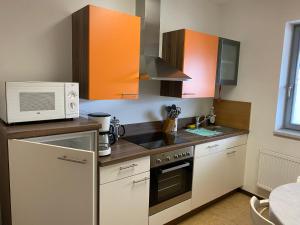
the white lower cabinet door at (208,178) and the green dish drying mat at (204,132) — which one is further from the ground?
the green dish drying mat at (204,132)

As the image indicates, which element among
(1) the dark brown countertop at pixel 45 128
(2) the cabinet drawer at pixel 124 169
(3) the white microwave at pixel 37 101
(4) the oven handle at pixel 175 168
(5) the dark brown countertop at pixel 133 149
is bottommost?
(4) the oven handle at pixel 175 168

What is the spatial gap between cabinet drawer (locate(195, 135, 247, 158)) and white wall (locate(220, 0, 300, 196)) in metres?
0.18

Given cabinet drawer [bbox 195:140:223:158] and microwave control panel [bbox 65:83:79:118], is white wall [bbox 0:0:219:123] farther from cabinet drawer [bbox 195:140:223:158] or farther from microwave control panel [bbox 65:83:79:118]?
cabinet drawer [bbox 195:140:223:158]

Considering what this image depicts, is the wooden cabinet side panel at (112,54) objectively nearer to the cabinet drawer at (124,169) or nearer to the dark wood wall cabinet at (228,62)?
the cabinet drawer at (124,169)

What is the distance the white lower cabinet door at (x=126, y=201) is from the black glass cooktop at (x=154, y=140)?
0.28 metres

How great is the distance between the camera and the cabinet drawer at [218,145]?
8.09ft

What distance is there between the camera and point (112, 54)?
1902mm

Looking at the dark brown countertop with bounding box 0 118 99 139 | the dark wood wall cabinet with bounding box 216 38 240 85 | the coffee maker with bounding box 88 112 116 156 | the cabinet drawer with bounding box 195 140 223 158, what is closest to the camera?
the dark brown countertop with bounding box 0 118 99 139

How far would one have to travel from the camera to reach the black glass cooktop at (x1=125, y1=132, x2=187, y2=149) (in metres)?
2.19

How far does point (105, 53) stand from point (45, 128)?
2.49 ft

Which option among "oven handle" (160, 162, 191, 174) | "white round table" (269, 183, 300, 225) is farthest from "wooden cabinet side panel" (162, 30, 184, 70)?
"white round table" (269, 183, 300, 225)

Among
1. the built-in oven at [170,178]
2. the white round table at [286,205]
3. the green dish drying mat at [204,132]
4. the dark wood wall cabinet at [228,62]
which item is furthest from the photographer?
the dark wood wall cabinet at [228,62]

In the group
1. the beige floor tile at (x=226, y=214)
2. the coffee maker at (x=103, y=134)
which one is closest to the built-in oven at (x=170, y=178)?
the beige floor tile at (x=226, y=214)

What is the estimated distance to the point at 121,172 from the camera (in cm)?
185
